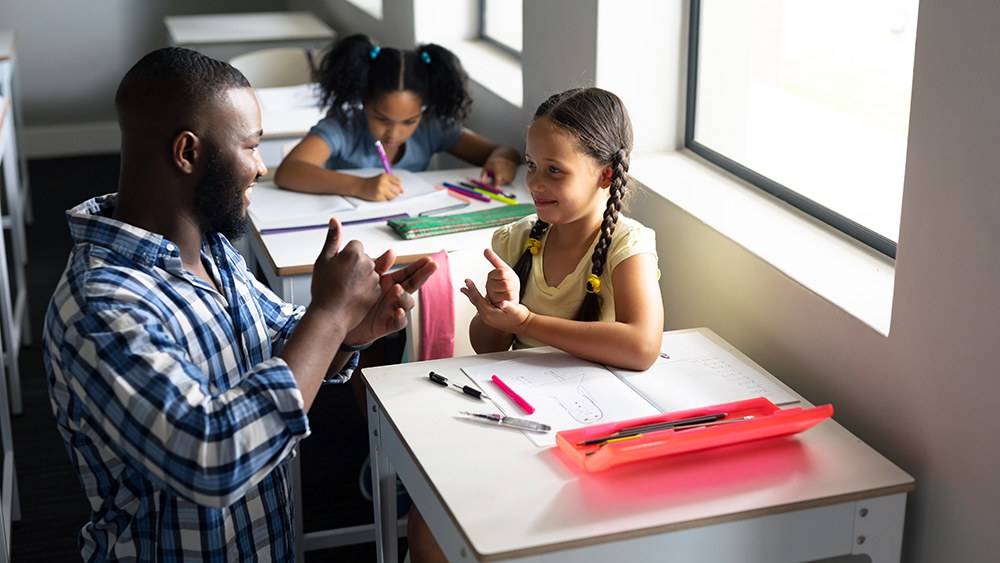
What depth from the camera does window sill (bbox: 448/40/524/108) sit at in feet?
11.5

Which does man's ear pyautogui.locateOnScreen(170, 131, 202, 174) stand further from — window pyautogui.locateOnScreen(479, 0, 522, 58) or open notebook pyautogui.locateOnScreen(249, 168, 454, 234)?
window pyautogui.locateOnScreen(479, 0, 522, 58)

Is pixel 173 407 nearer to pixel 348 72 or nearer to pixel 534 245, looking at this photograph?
pixel 534 245

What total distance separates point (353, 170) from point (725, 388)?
1.67m

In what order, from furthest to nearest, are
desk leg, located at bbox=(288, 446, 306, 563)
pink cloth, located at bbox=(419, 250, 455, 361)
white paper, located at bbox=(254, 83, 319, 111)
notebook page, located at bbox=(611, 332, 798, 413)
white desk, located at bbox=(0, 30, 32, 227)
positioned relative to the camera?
1. white desk, located at bbox=(0, 30, 32, 227)
2. white paper, located at bbox=(254, 83, 319, 111)
3. desk leg, located at bbox=(288, 446, 306, 563)
4. pink cloth, located at bbox=(419, 250, 455, 361)
5. notebook page, located at bbox=(611, 332, 798, 413)

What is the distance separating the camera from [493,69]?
12.5 feet

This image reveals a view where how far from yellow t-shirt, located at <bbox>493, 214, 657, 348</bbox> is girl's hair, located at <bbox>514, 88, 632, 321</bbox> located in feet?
0.05

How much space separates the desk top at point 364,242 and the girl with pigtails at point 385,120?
1.02 ft

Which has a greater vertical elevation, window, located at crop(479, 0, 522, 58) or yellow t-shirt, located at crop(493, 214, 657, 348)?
window, located at crop(479, 0, 522, 58)

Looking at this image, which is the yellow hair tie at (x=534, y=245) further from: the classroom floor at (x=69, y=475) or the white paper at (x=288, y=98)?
the white paper at (x=288, y=98)

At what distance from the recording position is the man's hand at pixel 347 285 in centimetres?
146

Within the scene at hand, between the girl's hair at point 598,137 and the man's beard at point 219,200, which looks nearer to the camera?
the man's beard at point 219,200

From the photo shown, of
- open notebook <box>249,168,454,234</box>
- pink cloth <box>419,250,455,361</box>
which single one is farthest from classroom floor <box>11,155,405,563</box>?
open notebook <box>249,168,454,234</box>

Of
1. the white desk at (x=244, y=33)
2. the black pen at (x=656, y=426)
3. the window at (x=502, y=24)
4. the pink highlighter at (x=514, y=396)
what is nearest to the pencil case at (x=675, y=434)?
the black pen at (x=656, y=426)

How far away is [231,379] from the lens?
1532 mm
